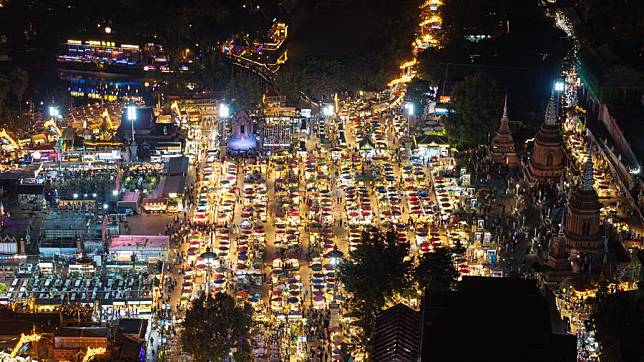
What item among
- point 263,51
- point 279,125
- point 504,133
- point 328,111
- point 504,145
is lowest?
point 504,145

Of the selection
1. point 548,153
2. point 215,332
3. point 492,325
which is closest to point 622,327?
point 492,325

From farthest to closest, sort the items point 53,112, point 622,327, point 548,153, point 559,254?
point 53,112
point 548,153
point 559,254
point 622,327

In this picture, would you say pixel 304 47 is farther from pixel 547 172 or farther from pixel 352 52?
pixel 547 172

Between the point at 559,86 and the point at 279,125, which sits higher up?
the point at 559,86

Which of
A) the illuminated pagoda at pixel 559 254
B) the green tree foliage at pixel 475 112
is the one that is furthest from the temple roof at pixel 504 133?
the illuminated pagoda at pixel 559 254

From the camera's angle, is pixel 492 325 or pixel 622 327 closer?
pixel 492 325

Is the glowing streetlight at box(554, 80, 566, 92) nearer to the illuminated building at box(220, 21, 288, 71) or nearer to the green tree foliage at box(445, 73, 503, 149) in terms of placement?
the green tree foliage at box(445, 73, 503, 149)

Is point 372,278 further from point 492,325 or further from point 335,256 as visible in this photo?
point 492,325

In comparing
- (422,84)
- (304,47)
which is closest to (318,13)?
(304,47)
